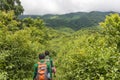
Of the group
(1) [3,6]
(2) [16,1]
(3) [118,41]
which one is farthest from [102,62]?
(2) [16,1]

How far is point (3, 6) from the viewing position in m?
37.5

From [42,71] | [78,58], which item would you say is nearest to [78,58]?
[78,58]

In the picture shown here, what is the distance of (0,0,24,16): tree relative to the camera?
122 ft

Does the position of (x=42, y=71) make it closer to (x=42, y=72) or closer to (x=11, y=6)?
(x=42, y=72)

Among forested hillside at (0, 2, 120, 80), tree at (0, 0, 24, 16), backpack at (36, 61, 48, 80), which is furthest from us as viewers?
tree at (0, 0, 24, 16)

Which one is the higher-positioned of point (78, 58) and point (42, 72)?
point (78, 58)

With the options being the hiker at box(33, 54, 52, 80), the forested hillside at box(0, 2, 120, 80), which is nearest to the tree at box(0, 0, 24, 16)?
the forested hillside at box(0, 2, 120, 80)

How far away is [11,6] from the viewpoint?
130ft

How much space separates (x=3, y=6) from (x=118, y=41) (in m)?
25.6

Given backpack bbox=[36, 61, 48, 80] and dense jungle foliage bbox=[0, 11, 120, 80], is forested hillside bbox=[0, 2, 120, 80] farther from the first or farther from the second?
backpack bbox=[36, 61, 48, 80]

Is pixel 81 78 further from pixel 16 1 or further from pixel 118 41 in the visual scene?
pixel 16 1

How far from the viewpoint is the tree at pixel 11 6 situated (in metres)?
37.1

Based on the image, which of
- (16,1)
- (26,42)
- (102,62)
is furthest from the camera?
(16,1)

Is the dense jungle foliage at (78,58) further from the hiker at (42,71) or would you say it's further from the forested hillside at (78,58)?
the hiker at (42,71)
